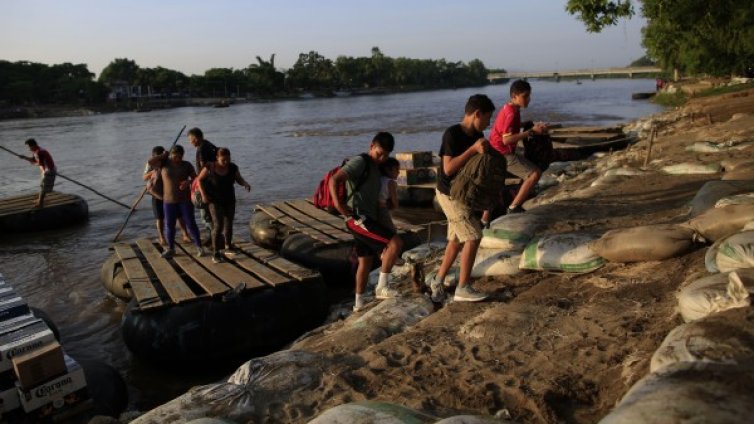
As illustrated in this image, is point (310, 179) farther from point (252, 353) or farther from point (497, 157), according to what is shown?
point (497, 157)

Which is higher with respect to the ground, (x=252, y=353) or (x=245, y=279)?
(x=245, y=279)

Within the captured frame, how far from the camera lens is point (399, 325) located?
174 inches

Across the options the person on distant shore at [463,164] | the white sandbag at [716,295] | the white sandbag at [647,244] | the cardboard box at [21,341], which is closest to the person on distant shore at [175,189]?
the cardboard box at [21,341]

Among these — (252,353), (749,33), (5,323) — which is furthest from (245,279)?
(749,33)

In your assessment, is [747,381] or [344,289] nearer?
[747,381]

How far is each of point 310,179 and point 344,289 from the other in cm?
1126

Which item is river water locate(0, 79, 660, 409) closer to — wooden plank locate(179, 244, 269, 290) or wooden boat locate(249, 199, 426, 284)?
wooden plank locate(179, 244, 269, 290)

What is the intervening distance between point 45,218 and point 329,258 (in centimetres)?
841

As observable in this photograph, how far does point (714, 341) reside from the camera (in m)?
2.45

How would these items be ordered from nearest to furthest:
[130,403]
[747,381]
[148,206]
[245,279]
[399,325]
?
[747,381] < [399,325] < [130,403] < [245,279] < [148,206]

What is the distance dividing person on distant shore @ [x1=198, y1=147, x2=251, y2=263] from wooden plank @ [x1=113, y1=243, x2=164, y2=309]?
0.91m

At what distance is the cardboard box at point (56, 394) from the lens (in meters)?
4.23

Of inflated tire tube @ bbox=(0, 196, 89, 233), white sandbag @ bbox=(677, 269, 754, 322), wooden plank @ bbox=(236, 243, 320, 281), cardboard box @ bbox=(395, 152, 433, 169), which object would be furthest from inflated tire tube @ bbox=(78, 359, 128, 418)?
inflated tire tube @ bbox=(0, 196, 89, 233)

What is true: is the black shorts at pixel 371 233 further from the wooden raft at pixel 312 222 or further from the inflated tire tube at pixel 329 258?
the wooden raft at pixel 312 222
